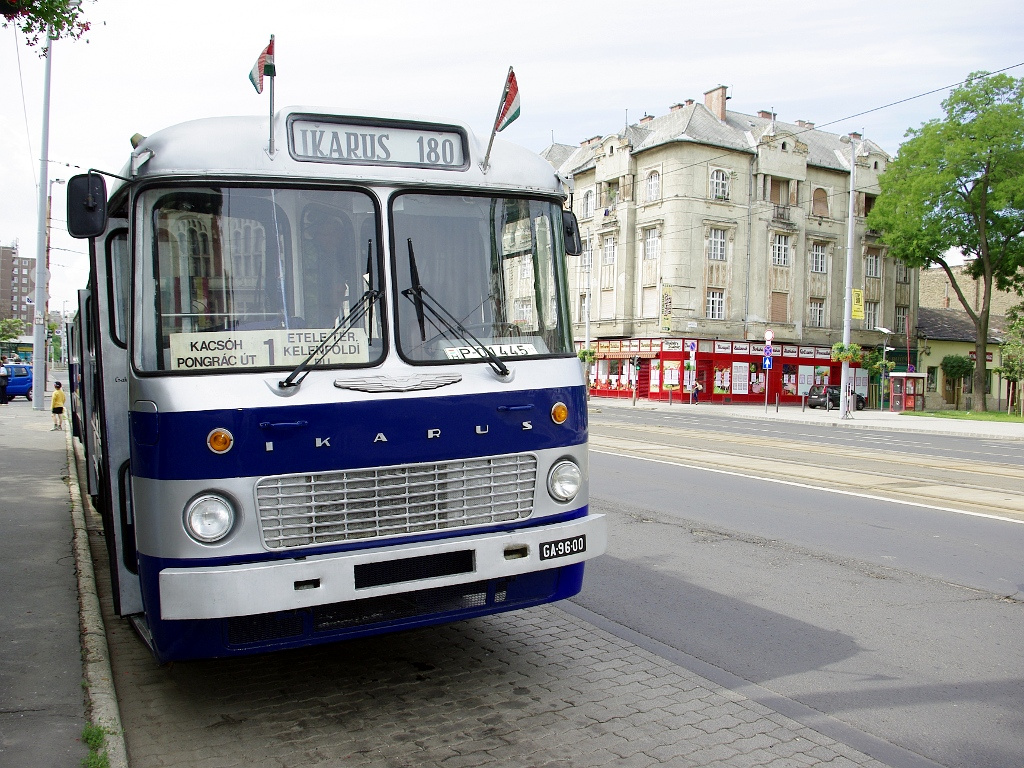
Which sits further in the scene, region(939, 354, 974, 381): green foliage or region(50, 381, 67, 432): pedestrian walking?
region(939, 354, 974, 381): green foliage

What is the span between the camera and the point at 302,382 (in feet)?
13.5

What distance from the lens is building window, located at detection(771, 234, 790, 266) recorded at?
2041 inches

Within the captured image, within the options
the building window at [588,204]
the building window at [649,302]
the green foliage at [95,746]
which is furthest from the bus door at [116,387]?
the building window at [588,204]

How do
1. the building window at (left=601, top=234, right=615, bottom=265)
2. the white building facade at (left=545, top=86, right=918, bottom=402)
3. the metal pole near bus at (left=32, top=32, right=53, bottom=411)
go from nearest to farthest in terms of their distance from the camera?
the metal pole near bus at (left=32, top=32, right=53, bottom=411) < the white building facade at (left=545, top=86, right=918, bottom=402) < the building window at (left=601, top=234, right=615, bottom=265)

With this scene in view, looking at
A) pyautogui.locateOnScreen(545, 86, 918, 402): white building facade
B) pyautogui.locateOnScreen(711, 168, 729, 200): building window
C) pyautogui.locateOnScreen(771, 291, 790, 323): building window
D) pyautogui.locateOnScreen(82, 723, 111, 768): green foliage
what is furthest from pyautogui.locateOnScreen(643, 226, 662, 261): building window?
pyautogui.locateOnScreen(82, 723, 111, 768): green foliage

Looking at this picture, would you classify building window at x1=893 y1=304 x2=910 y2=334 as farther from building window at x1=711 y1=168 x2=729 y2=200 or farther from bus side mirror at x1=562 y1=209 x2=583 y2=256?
bus side mirror at x1=562 y1=209 x2=583 y2=256

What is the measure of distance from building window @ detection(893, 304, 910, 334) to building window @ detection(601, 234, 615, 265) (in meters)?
19.5

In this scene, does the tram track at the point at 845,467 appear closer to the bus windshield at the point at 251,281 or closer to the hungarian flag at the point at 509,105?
the hungarian flag at the point at 509,105

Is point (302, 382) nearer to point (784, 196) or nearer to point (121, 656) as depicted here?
point (121, 656)

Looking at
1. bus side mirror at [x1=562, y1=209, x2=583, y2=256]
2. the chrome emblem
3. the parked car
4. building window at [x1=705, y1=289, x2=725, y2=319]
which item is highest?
building window at [x1=705, y1=289, x2=725, y2=319]

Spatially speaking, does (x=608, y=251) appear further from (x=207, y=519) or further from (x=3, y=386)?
(x=207, y=519)

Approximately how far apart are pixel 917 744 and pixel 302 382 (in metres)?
3.20

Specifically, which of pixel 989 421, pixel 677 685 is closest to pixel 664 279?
pixel 989 421

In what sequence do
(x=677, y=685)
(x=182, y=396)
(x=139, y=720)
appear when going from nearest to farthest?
(x=182, y=396), (x=139, y=720), (x=677, y=685)
